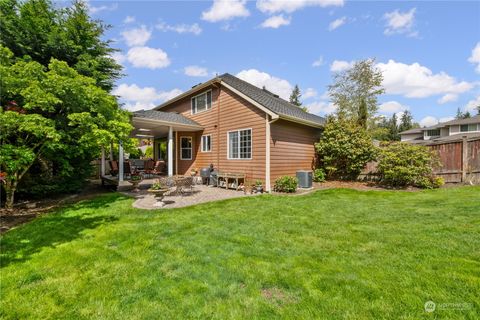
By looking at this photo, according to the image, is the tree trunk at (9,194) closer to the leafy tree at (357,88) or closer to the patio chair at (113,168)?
the patio chair at (113,168)

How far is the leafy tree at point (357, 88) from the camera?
1025 inches

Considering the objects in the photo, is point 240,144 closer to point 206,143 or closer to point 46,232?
point 206,143

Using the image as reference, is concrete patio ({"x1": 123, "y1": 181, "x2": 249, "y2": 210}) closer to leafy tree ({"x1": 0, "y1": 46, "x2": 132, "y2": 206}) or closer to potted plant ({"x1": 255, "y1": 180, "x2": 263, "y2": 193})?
potted plant ({"x1": 255, "y1": 180, "x2": 263, "y2": 193})

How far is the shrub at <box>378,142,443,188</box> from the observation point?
32.4 feet

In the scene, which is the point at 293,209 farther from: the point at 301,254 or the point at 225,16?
the point at 225,16

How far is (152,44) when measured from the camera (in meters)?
11.6

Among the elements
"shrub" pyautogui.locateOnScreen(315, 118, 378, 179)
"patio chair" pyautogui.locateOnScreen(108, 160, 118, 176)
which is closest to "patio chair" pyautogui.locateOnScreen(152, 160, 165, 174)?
"patio chair" pyautogui.locateOnScreen(108, 160, 118, 176)

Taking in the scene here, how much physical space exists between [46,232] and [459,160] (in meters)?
15.5

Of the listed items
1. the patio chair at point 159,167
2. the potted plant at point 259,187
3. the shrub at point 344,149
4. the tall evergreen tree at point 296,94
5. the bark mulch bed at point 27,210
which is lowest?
the bark mulch bed at point 27,210

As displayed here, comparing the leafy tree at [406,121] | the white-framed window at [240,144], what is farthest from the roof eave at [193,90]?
the leafy tree at [406,121]

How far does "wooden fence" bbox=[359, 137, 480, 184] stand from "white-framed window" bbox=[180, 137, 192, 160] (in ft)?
43.4

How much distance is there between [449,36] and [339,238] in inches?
406

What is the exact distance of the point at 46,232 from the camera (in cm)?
478

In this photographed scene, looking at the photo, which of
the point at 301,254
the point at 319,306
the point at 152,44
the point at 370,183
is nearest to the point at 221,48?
the point at 152,44
